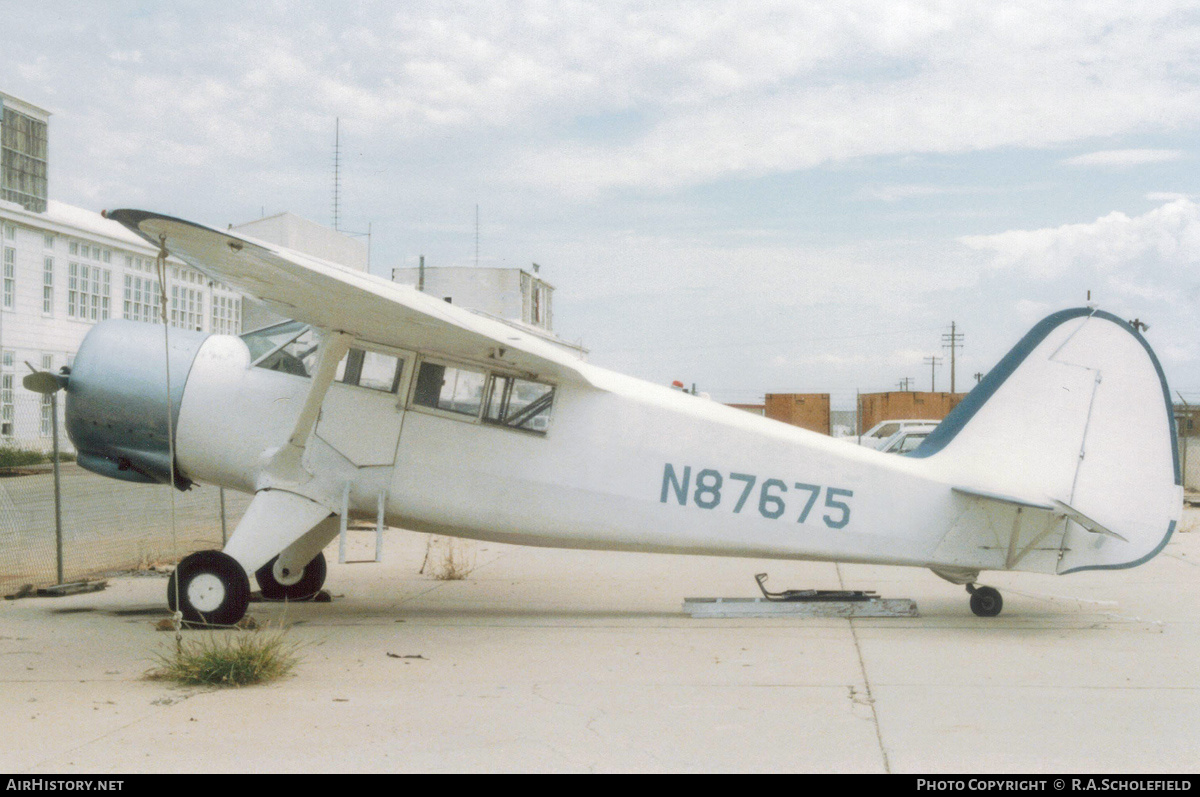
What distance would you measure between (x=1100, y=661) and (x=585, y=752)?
3778 millimetres

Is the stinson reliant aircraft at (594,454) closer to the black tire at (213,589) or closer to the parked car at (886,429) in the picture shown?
the black tire at (213,589)

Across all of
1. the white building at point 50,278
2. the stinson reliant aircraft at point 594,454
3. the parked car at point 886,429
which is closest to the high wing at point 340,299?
the stinson reliant aircraft at point 594,454

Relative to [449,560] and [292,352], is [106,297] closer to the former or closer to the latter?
[449,560]

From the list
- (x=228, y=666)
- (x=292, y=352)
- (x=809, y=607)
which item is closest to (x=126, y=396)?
(x=292, y=352)

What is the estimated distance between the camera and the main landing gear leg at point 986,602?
819cm

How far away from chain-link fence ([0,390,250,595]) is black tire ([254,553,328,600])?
78 centimetres

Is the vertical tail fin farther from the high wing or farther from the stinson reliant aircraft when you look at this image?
the high wing

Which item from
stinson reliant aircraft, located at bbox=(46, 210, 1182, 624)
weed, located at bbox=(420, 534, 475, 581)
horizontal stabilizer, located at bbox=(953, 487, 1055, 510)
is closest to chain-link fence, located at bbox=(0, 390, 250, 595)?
stinson reliant aircraft, located at bbox=(46, 210, 1182, 624)

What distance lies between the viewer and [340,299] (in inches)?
271

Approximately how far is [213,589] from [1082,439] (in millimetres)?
6427

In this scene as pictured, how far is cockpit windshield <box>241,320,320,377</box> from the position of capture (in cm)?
821

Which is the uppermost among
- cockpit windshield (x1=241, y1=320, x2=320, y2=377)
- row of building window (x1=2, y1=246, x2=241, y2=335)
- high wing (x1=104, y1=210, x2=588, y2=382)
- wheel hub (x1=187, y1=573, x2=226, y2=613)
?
row of building window (x1=2, y1=246, x2=241, y2=335)

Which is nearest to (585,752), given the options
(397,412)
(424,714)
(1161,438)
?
(424,714)
